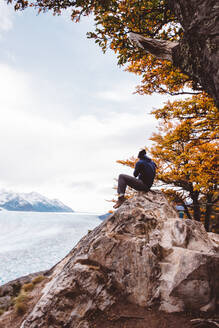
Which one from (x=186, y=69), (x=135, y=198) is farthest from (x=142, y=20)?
(x=135, y=198)

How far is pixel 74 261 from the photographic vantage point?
4.32 metres

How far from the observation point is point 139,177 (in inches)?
239

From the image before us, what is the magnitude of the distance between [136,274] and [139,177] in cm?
310

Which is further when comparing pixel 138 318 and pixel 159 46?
pixel 138 318

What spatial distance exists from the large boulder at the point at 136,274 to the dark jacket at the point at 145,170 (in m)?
1.52

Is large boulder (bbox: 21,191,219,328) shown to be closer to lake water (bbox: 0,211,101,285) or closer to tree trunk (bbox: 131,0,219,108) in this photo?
tree trunk (bbox: 131,0,219,108)

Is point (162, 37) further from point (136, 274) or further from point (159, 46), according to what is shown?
point (136, 274)

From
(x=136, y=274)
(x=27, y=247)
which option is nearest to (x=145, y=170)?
(x=136, y=274)

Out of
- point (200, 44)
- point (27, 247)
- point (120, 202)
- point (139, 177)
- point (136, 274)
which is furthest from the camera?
point (27, 247)

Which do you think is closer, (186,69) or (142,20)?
(186,69)

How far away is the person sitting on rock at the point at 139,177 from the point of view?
579 cm

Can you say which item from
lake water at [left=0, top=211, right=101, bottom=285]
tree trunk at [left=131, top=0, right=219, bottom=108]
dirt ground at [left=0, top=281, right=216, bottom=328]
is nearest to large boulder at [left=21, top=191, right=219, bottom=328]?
dirt ground at [left=0, top=281, right=216, bottom=328]

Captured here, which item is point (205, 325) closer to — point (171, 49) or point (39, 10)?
point (171, 49)

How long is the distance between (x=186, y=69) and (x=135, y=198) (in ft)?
14.4
